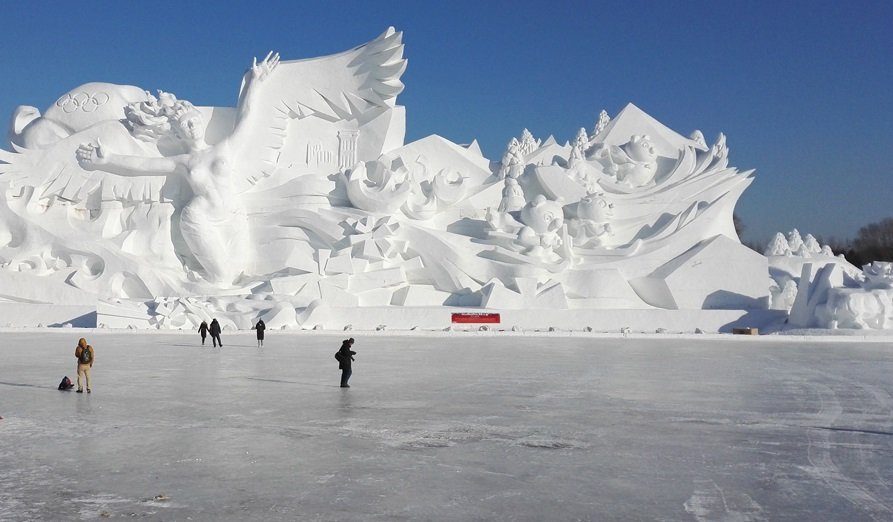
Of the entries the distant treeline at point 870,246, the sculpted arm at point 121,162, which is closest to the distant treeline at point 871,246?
the distant treeline at point 870,246

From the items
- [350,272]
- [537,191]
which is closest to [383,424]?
[350,272]

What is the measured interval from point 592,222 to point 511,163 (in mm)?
3097

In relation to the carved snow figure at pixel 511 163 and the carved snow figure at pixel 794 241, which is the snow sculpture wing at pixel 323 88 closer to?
the carved snow figure at pixel 511 163

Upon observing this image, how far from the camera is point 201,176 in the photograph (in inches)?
768

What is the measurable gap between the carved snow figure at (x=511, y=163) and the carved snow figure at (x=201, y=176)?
7215 mm

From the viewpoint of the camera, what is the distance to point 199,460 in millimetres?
4941

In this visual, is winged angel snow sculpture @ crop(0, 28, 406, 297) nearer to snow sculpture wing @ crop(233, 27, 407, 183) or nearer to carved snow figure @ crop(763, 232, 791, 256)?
snow sculpture wing @ crop(233, 27, 407, 183)

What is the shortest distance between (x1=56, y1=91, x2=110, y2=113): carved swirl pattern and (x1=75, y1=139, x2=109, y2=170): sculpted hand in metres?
2.29

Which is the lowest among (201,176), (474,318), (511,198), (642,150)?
(474,318)

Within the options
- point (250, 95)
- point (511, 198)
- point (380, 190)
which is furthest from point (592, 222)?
point (250, 95)

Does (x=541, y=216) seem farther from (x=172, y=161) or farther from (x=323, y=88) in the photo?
(x=172, y=161)

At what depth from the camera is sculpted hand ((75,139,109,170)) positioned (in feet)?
64.6

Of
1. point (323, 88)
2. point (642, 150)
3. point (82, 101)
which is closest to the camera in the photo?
point (323, 88)

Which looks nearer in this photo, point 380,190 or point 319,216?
point 319,216
